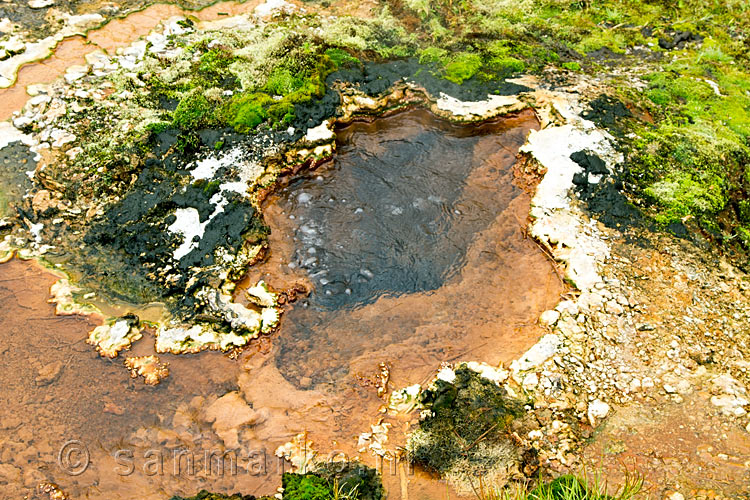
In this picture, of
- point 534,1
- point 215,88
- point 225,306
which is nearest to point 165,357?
point 225,306

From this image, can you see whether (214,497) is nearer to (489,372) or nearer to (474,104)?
(489,372)

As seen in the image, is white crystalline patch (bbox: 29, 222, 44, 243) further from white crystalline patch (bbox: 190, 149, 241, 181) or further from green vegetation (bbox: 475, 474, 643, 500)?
green vegetation (bbox: 475, 474, 643, 500)

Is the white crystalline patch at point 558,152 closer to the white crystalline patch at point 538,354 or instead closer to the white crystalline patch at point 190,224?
the white crystalline patch at point 538,354

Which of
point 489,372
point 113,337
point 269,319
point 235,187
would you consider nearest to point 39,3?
point 235,187

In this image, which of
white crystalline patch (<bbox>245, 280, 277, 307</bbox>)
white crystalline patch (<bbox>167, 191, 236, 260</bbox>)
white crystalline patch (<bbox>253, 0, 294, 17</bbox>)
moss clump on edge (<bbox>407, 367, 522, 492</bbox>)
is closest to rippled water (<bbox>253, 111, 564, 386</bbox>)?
white crystalline patch (<bbox>245, 280, 277, 307</bbox>)

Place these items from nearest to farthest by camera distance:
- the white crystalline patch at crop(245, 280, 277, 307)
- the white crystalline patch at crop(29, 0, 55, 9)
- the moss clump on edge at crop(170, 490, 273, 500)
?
the moss clump on edge at crop(170, 490, 273, 500) → the white crystalline patch at crop(245, 280, 277, 307) → the white crystalline patch at crop(29, 0, 55, 9)

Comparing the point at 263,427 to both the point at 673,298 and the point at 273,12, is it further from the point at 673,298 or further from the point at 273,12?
the point at 273,12
